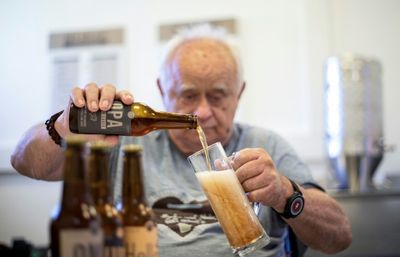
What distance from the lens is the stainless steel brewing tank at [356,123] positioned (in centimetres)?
190

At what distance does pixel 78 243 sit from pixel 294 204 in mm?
671

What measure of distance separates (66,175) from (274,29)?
2.01m

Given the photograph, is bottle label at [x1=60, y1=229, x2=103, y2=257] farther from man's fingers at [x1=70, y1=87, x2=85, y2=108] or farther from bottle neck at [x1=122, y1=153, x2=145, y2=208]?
man's fingers at [x1=70, y1=87, x2=85, y2=108]

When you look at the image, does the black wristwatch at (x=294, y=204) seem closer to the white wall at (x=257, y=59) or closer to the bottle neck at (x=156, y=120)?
the bottle neck at (x=156, y=120)

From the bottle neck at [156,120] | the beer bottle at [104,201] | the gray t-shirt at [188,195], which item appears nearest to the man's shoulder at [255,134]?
the gray t-shirt at [188,195]

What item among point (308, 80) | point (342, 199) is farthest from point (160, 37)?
point (342, 199)

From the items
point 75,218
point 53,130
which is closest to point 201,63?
point 53,130

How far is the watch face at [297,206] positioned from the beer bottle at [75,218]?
0.65 metres

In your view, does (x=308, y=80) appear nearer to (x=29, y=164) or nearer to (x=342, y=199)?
(x=342, y=199)

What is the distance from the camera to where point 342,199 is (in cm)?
172

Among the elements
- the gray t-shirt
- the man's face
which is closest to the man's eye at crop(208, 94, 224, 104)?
the man's face

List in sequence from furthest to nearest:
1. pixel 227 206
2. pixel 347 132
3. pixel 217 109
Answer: pixel 347 132 → pixel 217 109 → pixel 227 206

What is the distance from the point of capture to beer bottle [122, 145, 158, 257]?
52cm

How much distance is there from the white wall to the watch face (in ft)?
3.98
